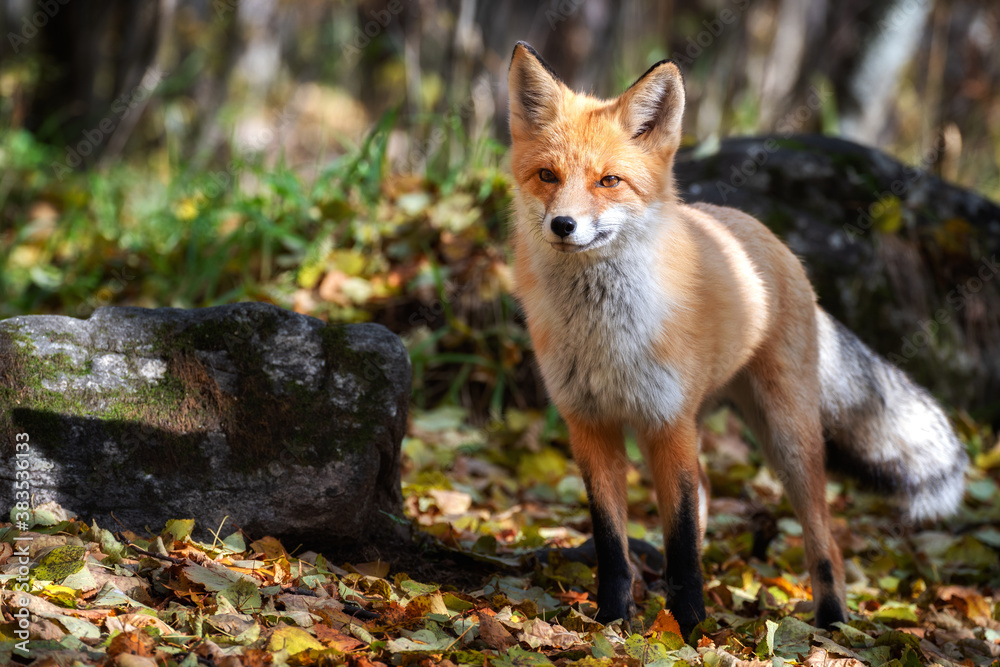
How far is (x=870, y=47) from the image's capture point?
7.46 meters

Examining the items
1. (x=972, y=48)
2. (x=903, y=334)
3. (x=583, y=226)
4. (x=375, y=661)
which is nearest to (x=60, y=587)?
(x=375, y=661)

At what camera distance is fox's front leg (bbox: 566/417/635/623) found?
2918mm

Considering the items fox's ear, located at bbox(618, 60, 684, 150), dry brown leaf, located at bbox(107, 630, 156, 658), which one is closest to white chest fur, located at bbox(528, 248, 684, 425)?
fox's ear, located at bbox(618, 60, 684, 150)

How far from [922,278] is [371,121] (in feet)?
22.3

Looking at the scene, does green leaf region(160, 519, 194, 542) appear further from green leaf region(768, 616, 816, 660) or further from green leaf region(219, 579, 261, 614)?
green leaf region(768, 616, 816, 660)

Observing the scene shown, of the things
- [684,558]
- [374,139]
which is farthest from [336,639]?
[374,139]

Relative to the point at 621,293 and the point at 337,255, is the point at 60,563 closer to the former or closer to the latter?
the point at 621,293

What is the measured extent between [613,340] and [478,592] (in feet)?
3.37

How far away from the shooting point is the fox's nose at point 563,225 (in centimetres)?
266

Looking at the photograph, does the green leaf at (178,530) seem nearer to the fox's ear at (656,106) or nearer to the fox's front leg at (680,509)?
the fox's front leg at (680,509)

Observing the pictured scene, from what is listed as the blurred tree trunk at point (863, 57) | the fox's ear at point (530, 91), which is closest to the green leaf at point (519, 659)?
the fox's ear at point (530, 91)

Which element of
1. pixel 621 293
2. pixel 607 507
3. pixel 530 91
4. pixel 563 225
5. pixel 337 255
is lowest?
pixel 607 507

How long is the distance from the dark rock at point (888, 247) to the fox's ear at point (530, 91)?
2.73 metres

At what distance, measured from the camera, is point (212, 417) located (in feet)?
9.44
